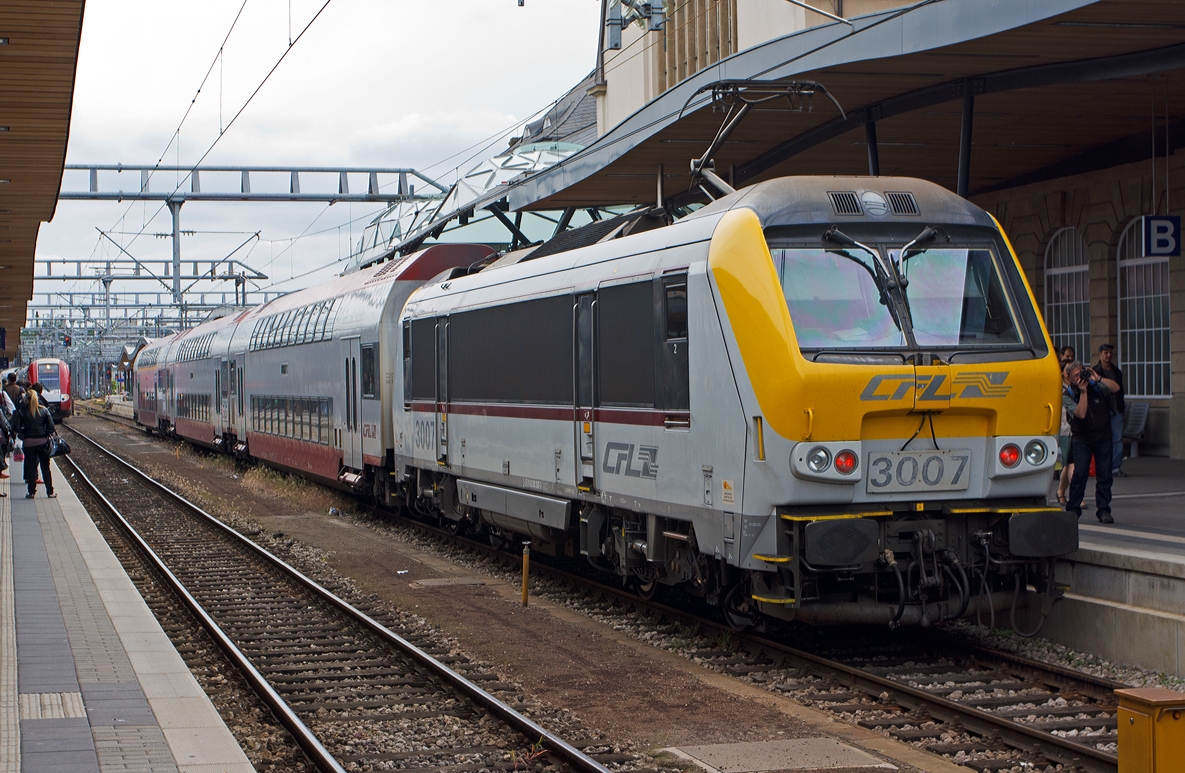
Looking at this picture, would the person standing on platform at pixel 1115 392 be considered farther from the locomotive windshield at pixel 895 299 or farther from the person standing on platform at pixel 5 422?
the person standing on platform at pixel 5 422

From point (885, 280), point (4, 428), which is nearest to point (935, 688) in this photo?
point (885, 280)

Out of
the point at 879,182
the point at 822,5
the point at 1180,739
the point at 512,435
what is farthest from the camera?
the point at 822,5

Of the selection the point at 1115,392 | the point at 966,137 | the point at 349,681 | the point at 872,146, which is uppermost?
the point at 872,146

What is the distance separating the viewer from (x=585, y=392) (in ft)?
37.6

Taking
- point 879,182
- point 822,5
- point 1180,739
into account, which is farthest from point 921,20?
point 822,5

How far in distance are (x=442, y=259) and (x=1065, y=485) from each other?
911 cm

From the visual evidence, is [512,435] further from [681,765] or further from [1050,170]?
[1050,170]

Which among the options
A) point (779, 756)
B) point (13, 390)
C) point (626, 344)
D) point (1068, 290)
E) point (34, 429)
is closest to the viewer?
point (779, 756)

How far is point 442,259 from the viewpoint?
18734 millimetres

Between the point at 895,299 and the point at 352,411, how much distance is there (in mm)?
12556

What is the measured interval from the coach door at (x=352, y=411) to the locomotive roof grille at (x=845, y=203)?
11629 mm

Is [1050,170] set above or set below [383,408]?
above

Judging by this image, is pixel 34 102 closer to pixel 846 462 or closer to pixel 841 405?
pixel 841 405

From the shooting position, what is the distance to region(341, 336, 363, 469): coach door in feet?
65.4
